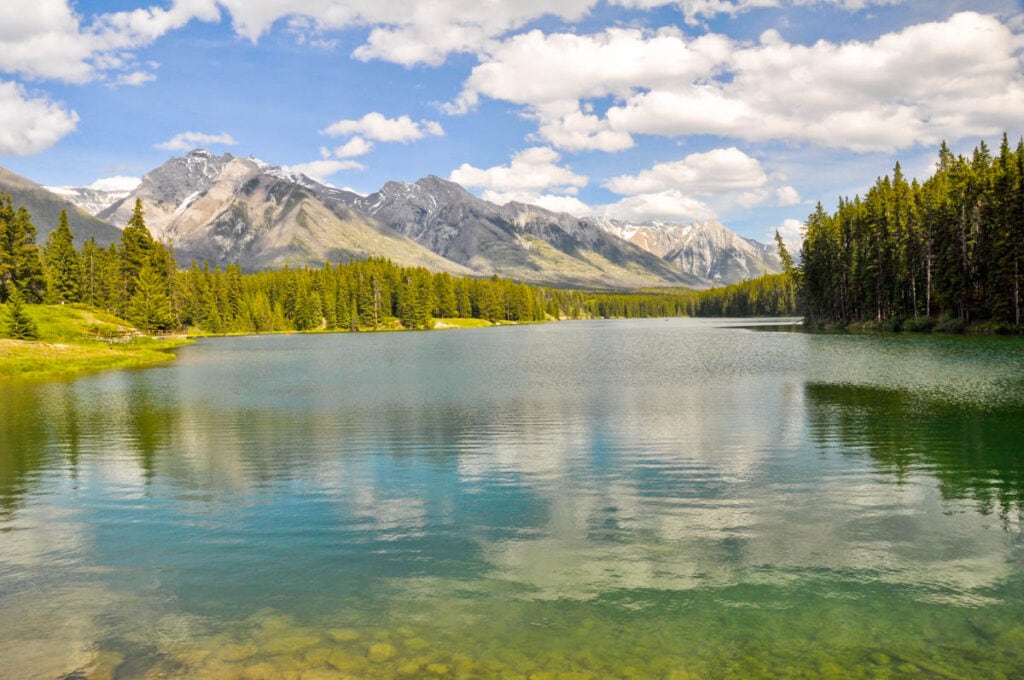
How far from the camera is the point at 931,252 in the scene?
10656 cm

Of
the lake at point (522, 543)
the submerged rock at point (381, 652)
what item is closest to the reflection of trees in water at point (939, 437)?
the lake at point (522, 543)

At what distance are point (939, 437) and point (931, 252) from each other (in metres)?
96.8

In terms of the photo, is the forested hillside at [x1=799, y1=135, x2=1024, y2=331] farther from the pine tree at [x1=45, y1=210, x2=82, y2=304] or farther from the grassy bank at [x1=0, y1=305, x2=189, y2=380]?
the pine tree at [x1=45, y1=210, x2=82, y2=304]

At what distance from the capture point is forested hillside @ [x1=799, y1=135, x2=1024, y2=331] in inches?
3472

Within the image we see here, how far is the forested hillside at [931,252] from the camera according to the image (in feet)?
289

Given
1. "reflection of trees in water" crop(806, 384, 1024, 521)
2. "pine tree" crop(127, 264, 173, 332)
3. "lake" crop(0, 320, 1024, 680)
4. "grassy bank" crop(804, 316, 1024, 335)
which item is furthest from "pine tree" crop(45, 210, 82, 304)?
"grassy bank" crop(804, 316, 1024, 335)

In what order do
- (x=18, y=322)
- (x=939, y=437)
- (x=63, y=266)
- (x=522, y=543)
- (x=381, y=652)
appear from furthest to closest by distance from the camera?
(x=63, y=266) < (x=18, y=322) < (x=939, y=437) < (x=522, y=543) < (x=381, y=652)

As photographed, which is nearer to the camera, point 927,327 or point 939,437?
point 939,437

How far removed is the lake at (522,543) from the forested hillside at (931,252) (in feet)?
219

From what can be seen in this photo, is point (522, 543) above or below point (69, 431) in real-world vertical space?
below

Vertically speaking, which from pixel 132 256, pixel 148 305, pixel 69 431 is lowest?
pixel 69 431

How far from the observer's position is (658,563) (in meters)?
14.7

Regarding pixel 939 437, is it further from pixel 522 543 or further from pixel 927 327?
pixel 927 327

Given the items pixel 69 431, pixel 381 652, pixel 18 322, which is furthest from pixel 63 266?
pixel 381 652
